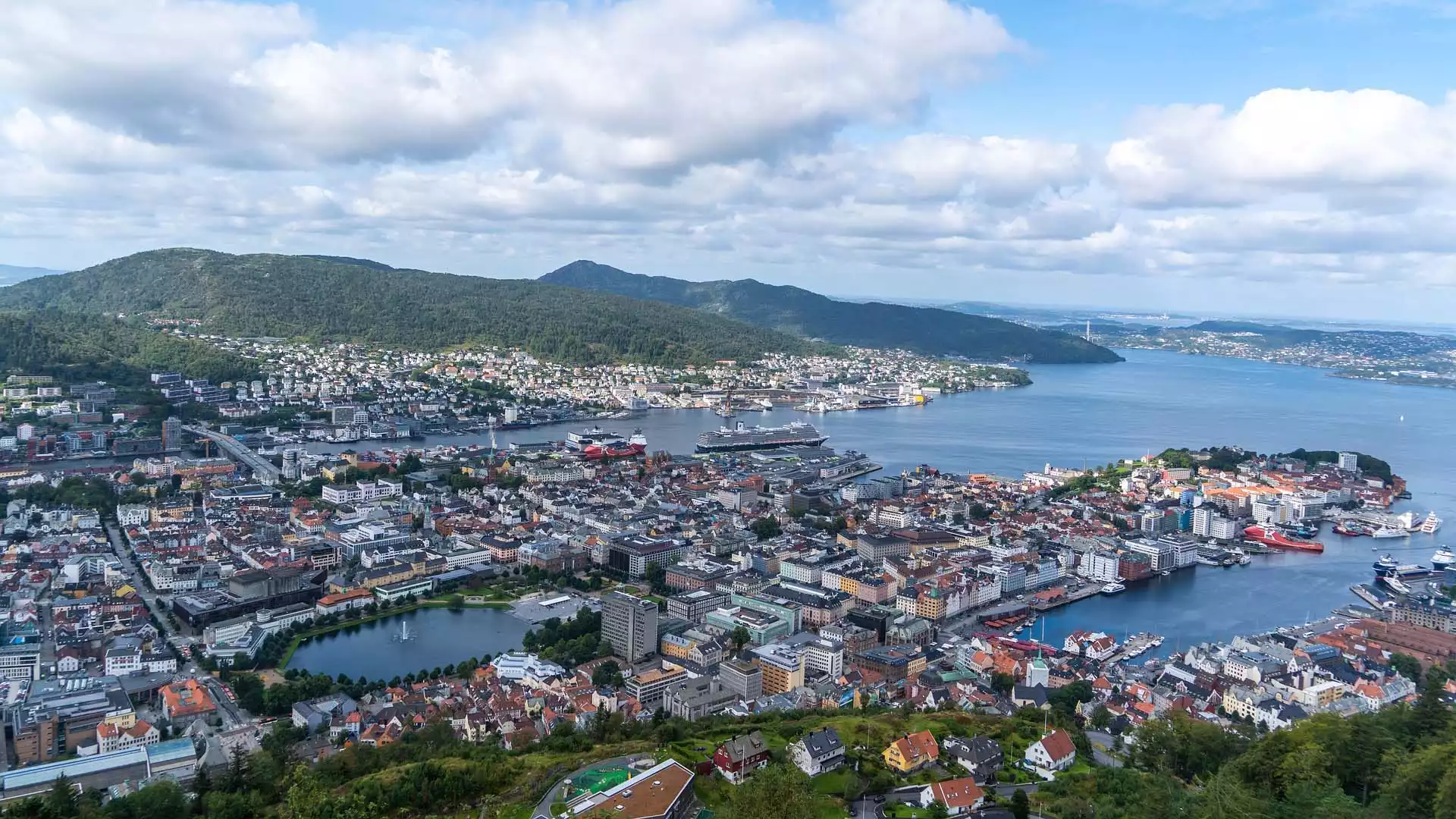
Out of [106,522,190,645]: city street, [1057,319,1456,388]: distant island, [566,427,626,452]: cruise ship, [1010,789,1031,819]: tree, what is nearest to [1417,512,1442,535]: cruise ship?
Result: [1010,789,1031,819]: tree

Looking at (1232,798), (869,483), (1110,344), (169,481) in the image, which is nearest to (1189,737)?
(1232,798)

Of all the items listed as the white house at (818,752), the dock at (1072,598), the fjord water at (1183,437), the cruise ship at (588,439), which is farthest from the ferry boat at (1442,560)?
the cruise ship at (588,439)

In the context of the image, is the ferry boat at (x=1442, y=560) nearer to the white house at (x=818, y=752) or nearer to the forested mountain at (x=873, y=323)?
the white house at (x=818, y=752)

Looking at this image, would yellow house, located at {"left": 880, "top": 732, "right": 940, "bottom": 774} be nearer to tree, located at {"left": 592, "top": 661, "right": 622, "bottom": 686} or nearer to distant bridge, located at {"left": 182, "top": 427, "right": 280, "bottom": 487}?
tree, located at {"left": 592, "top": 661, "right": 622, "bottom": 686}

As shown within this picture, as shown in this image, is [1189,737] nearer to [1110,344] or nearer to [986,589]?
[986,589]

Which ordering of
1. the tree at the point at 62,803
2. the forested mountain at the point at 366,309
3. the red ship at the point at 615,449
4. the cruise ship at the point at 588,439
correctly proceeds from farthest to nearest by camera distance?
the forested mountain at the point at 366,309
the cruise ship at the point at 588,439
the red ship at the point at 615,449
the tree at the point at 62,803

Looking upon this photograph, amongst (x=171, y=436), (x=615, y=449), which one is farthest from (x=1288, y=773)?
(x=171, y=436)
